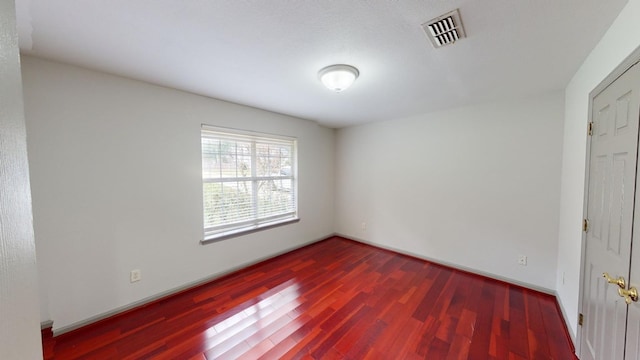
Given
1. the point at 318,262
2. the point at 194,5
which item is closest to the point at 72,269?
the point at 194,5

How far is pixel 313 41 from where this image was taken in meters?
1.54

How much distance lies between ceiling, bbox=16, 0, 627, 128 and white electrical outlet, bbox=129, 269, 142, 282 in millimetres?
1891

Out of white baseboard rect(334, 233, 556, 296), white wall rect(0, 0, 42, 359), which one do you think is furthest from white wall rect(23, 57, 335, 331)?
white baseboard rect(334, 233, 556, 296)

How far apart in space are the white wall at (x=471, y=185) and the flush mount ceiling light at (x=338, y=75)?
6.29 feet

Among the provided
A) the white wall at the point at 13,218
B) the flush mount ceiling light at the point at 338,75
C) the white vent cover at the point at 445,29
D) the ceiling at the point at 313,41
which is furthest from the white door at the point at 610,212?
the white wall at the point at 13,218

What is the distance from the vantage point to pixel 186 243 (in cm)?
256

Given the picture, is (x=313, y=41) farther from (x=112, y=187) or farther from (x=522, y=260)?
(x=522, y=260)

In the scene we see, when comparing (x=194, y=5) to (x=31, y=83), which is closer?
(x=194, y=5)

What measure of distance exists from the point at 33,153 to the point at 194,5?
1.80m

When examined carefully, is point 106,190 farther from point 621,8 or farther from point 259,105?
point 621,8

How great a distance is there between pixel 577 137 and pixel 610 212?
0.95m

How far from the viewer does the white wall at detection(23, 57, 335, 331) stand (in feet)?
5.94

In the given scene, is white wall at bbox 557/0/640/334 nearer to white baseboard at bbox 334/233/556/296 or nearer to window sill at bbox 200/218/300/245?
white baseboard at bbox 334/233/556/296

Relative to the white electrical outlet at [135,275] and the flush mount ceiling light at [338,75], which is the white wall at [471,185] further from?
the white electrical outlet at [135,275]
